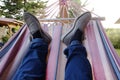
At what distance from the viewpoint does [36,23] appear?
5.03ft

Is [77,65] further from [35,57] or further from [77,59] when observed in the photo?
[35,57]

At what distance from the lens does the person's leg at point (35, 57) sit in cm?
110

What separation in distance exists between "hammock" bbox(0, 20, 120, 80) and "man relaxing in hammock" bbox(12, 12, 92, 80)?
6 cm

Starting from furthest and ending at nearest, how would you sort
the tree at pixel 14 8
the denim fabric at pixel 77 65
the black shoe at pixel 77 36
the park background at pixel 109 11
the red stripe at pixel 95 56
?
the tree at pixel 14 8
the park background at pixel 109 11
the black shoe at pixel 77 36
the red stripe at pixel 95 56
the denim fabric at pixel 77 65

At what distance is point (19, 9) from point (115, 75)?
32.1ft

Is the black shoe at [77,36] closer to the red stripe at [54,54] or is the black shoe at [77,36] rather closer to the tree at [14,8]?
the red stripe at [54,54]

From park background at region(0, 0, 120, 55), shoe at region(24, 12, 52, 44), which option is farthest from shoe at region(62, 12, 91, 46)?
park background at region(0, 0, 120, 55)

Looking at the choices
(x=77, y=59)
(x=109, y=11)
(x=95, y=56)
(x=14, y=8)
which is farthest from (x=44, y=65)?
(x=14, y=8)

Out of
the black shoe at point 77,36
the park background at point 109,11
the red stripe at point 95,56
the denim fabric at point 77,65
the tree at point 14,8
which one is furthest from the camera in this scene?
the tree at point 14,8

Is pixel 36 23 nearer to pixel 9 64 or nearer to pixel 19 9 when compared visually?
pixel 9 64

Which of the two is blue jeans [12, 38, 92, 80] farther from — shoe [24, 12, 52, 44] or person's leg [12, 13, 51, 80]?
shoe [24, 12, 52, 44]

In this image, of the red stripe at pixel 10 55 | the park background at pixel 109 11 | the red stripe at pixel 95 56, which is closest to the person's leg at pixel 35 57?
the red stripe at pixel 10 55

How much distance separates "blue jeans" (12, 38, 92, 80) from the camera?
108 centimetres

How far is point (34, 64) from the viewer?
1.16 metres
